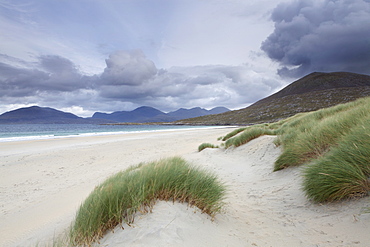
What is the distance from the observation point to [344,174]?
281 centimetres

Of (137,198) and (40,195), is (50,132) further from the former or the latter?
(137,198)

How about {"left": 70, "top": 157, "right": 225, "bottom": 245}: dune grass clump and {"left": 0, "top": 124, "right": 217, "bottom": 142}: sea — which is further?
{"left": 0, "top": 124, "right": 217, "bottom": 142}: sea

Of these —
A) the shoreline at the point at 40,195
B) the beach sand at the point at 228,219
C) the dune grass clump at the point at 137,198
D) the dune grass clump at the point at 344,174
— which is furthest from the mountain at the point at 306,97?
the dune grass clump at the point at 137,198

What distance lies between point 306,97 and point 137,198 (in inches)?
5752

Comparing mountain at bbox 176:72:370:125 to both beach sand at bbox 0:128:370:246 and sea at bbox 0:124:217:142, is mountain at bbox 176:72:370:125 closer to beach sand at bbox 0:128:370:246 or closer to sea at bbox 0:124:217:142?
sea at bbox 0:124:217:142

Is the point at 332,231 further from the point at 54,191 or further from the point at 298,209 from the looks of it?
the point at 54,191

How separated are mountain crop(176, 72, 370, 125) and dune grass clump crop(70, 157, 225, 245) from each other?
10472cm

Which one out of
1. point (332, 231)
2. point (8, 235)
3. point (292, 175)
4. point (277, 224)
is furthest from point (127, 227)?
point (292, 175)

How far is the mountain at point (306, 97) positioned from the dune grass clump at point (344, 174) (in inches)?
4088

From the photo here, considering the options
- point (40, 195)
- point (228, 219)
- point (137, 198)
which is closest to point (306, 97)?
point (228, 219)

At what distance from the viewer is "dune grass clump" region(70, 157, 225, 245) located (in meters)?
2.26

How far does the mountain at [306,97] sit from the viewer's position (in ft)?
349

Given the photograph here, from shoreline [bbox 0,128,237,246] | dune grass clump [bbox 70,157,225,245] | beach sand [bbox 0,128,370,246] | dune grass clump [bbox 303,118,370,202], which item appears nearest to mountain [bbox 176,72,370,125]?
shoreline [bbox 0,128,237,246]

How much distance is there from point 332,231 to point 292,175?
2.74 m
